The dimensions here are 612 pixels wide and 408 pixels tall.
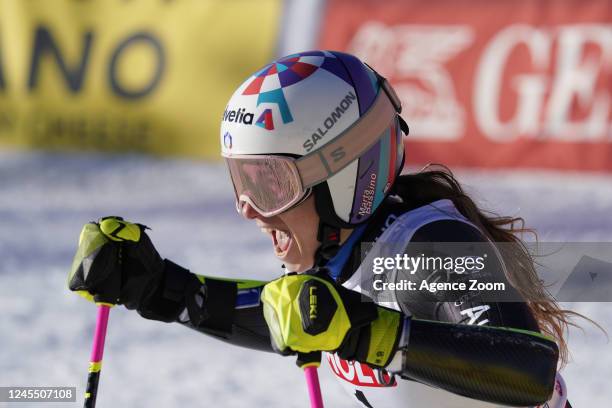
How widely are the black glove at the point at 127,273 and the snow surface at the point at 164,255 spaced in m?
0.94

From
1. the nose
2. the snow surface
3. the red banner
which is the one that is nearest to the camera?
the nose

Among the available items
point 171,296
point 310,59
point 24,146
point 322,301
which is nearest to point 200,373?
point 171,296

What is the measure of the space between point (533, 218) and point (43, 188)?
4.05 m

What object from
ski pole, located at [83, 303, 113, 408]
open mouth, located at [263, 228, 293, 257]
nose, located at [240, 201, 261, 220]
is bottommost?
ski pole, located at [83, 303, 113, 408]

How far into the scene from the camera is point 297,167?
93.1 inches

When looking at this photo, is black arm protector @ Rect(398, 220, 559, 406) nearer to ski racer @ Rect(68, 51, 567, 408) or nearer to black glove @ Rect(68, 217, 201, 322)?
ski racer @ Rect(68, 51, 567, 408)

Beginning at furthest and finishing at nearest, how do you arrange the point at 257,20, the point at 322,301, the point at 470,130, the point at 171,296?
the point at 257,20 → the point at 470,130 → the point at 171,296 → the point at 322,301

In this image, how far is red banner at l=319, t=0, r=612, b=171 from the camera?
7270mm

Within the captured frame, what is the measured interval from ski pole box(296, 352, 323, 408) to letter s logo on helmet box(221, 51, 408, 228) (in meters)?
0.48

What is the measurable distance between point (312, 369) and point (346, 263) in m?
0.52

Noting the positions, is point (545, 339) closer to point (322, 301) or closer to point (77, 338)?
point (322, 301)

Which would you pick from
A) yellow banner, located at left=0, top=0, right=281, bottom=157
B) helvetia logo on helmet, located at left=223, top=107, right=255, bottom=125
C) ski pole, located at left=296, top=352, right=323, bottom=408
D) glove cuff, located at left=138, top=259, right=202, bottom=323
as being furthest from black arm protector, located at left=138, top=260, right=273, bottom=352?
yellow banner, located at left=0, top=0, right=281, bottom=157

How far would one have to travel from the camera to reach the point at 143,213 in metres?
7.23

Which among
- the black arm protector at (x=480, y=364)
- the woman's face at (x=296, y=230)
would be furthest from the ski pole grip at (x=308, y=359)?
the woman's face at (x=296, y=230)
